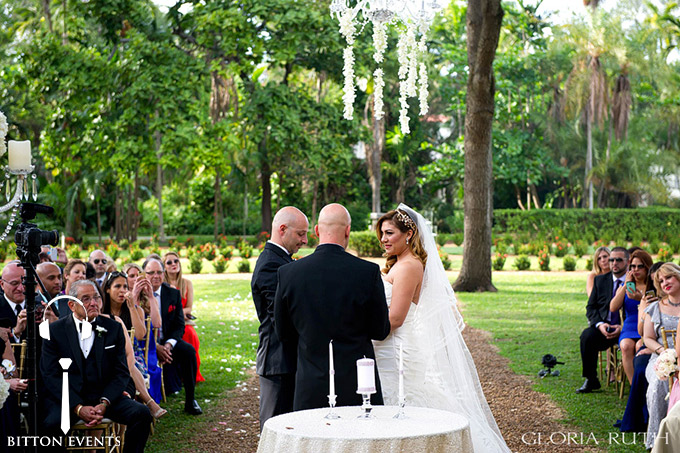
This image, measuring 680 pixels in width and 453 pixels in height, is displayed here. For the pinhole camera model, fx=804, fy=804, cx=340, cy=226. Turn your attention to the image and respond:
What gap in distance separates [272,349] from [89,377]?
1600 mm

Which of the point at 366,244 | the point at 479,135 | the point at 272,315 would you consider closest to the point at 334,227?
the point at 272,315

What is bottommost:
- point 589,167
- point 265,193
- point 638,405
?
point 638,405

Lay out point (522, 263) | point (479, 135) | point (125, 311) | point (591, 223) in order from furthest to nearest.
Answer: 1. point (591, 223)
2. point (522, 263)
3. point (479, 135)
4. point (125, 311)

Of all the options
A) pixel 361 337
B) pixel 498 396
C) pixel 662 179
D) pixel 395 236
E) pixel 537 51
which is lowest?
pixel 498 396

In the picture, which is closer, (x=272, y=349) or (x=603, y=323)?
(x=272, y=349)

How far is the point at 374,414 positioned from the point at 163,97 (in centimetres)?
1802

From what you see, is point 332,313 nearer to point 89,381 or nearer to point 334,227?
point 334,227

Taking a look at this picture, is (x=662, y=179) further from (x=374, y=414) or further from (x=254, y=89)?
(x=374, y=414)

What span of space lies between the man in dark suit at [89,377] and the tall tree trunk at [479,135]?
1143 centimetres

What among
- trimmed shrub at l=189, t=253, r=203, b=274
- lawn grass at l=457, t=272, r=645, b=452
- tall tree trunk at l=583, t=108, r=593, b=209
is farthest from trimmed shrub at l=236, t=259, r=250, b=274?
tall tree trunk at l=583, t=108, r=593, b=209

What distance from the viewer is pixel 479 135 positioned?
16312 mm

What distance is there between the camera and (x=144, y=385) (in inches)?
254

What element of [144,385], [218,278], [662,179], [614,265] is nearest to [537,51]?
[662,179]

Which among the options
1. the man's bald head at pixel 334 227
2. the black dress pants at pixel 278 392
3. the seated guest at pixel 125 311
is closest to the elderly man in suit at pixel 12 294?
the seated guest at pixel 125 311
